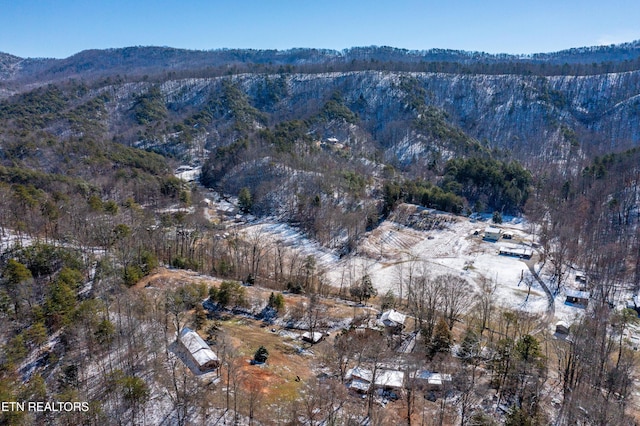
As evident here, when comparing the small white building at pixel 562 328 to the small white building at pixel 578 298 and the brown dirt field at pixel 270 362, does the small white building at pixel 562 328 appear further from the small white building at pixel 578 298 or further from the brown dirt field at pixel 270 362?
the brown dirt field at pixel 270 362

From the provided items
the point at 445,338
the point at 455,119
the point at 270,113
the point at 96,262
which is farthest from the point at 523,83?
the point at 96,262

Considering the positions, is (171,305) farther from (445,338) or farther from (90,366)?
(445,338)

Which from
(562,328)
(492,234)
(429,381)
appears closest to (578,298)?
(562,328)

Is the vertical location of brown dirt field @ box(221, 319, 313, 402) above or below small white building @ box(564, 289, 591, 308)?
above

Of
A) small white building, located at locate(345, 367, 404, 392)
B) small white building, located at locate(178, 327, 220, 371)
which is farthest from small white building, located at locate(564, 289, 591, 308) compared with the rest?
small white building, located at locate(178, 327, 220, 371)

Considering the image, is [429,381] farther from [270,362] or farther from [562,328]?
[562,328]

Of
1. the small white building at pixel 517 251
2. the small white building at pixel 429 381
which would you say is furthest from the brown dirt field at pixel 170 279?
the small white building at pixel 517 251

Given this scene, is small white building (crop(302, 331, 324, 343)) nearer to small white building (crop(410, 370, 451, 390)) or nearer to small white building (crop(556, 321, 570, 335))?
small white building (crop(410, 370, 451, 390))

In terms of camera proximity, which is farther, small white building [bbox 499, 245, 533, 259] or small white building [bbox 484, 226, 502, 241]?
small white building [bbox 484, 226, 502, 241]

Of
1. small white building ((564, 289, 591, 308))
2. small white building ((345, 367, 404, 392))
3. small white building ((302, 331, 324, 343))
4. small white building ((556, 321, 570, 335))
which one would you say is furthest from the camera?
small white building ((564, 289, 591, 308))
